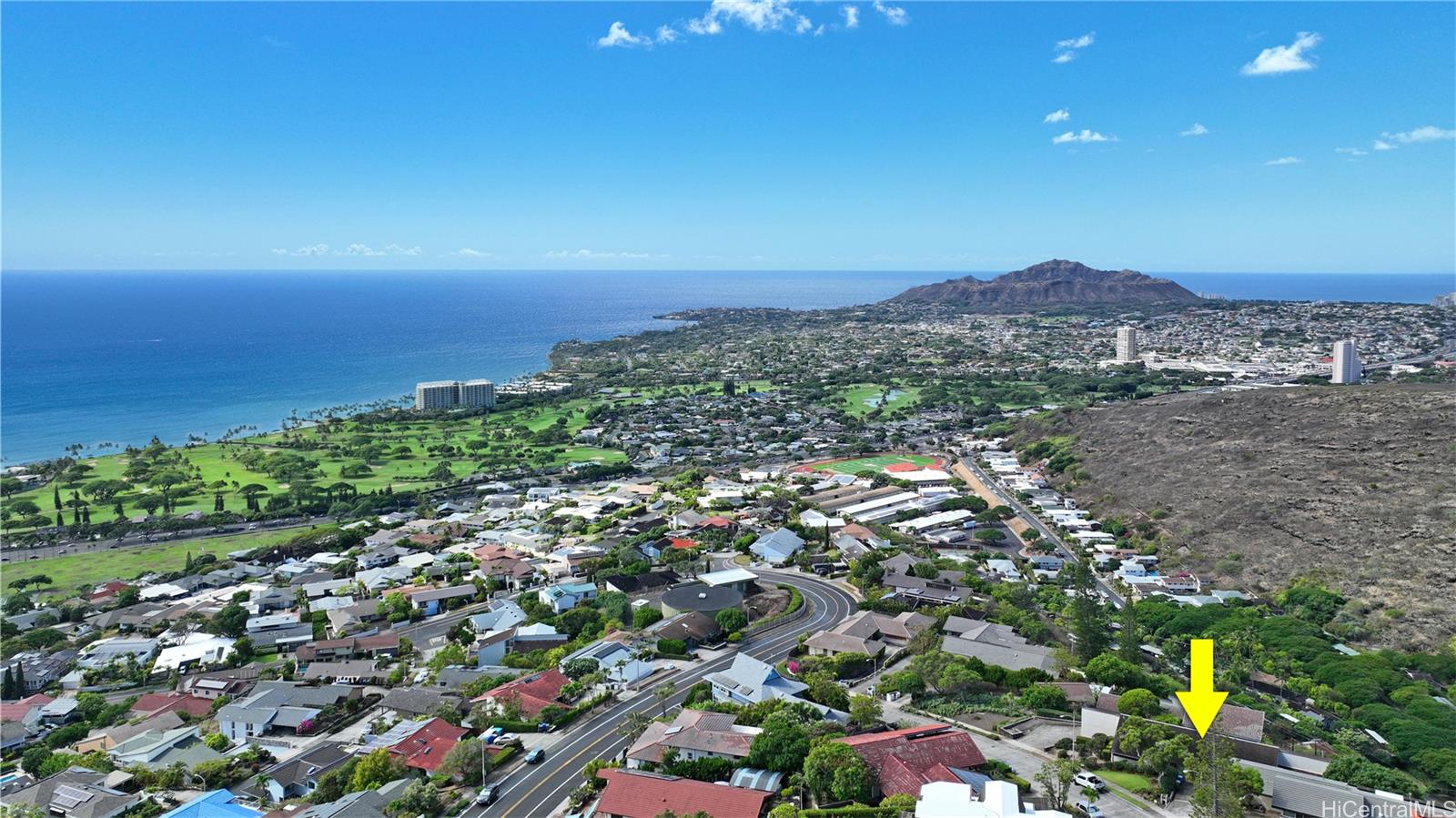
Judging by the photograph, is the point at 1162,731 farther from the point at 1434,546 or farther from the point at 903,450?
the point at 903,450

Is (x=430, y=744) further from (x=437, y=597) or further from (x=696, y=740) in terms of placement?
(x=437, y=597)

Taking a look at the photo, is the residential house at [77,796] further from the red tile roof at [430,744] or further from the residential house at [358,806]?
the red tile roof at [430,744]

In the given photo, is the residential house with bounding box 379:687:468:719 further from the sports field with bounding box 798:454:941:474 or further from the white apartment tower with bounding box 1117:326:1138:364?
the white apartment tower with bounding box 1117:326:1138:364

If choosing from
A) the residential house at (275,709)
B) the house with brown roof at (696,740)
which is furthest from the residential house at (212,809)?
the house with brown roof at (696,740)

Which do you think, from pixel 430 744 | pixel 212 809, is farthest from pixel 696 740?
pixel 212 809

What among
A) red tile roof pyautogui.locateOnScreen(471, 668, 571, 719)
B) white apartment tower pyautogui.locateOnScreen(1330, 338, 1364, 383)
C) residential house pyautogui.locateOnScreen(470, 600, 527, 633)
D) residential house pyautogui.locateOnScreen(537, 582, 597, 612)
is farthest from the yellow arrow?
white apartment tower pyautogui.locateOnScreen(1330, 338, 1364, 383)

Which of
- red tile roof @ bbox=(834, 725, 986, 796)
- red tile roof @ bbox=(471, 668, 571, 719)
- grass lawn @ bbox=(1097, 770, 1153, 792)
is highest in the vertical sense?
red tile roof @ bbox=(834, 725, 986, 796)

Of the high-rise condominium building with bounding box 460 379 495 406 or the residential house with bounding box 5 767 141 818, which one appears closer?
the residential house with bounding box 5 767 141 818
